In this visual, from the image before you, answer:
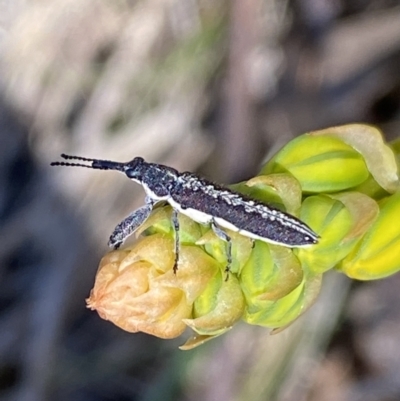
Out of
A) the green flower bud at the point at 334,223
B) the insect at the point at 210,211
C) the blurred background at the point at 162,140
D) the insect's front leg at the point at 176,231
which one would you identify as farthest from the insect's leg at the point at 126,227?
the blurred background at the point at 162,140

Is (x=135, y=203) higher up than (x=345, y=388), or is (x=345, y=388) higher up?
(x=135, y=203)

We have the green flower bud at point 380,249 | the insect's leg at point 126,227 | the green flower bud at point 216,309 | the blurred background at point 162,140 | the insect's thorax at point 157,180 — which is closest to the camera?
the green flower bud at point 216,309

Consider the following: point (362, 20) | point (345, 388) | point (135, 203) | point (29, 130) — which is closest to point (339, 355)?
point (345, 388)

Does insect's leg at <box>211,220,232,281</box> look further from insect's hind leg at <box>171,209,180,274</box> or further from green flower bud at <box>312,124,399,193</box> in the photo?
green flower bud at <box>312,124,399,193</box>

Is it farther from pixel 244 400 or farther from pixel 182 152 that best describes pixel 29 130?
pixel 244 400

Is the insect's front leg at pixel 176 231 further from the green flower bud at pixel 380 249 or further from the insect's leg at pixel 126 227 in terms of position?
the green flower bud at pixel 380 249

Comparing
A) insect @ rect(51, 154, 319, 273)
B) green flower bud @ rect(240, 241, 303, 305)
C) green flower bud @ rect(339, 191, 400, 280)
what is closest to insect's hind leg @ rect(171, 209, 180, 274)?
insect @ rect(51, 154, 319, 273)

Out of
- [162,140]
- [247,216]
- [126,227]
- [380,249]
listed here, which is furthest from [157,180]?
[162,140]
